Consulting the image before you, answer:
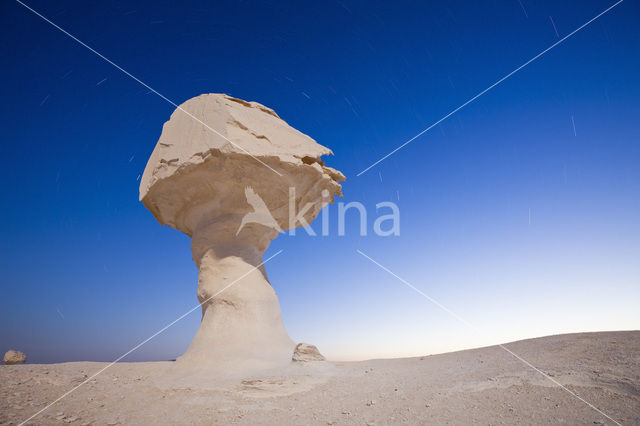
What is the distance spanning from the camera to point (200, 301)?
391 inches

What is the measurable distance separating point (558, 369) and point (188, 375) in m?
6.96

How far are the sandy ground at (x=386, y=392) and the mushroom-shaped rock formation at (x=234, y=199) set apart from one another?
1577 millimetres

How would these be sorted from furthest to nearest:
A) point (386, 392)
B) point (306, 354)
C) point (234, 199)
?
point (234, 199) → point (306, 354) → point (386, 392)

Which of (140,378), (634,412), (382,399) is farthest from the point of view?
(140,378)

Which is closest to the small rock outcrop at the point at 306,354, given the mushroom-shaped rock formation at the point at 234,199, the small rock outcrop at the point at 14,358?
the mushroom-shaped rock formation at the point at 234,199

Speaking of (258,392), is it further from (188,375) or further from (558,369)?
(558,369)

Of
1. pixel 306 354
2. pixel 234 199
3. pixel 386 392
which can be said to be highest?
pixel 234 199

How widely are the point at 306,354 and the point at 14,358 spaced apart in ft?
26.8

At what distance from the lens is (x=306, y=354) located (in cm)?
775

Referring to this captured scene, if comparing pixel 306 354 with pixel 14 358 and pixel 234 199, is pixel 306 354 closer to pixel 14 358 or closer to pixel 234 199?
pixel 234 199

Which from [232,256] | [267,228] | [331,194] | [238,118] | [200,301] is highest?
[238,118]

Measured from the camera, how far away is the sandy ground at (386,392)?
4180mm

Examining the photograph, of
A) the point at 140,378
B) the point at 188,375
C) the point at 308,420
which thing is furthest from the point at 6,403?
the point at 308,420

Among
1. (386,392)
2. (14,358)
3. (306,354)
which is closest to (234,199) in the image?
(306,354)
